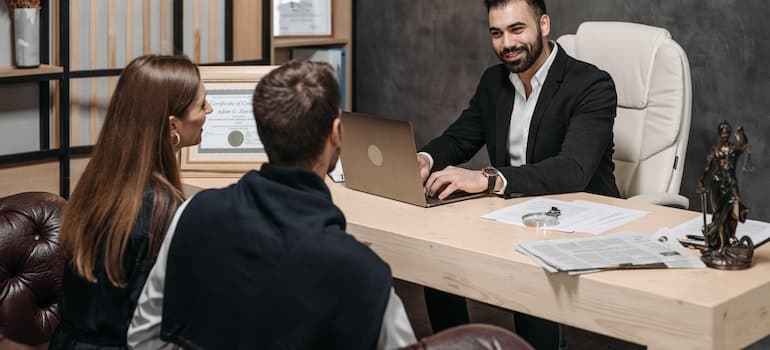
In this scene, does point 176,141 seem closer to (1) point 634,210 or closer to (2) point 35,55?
(1) point 634,210

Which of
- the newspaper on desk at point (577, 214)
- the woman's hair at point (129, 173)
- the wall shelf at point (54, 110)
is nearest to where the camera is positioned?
the woman's hair at point (129, 173)

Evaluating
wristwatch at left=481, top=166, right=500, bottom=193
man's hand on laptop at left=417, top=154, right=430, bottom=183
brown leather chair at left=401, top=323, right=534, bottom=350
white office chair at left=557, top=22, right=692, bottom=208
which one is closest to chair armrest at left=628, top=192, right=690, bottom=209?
white office chair at left=557, top=22, right=692, bottom=208

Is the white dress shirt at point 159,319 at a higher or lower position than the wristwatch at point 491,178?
lower

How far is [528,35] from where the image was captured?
311 centimetres

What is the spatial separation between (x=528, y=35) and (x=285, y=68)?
156 cm

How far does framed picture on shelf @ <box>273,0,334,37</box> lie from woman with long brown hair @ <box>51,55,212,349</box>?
248 centimetres

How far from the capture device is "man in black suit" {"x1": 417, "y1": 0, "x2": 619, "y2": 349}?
2.78 meters

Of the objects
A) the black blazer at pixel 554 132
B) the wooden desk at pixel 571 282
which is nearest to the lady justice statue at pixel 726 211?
the wooden desk at pixel 571 282

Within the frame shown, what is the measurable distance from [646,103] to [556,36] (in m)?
0.88

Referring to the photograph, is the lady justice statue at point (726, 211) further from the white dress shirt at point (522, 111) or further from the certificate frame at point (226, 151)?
the certificate frame at point (226, 151)

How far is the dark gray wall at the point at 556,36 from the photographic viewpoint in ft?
11.3

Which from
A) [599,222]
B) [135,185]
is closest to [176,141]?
[135,185]

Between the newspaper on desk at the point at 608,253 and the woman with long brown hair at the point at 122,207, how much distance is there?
0.76 metres

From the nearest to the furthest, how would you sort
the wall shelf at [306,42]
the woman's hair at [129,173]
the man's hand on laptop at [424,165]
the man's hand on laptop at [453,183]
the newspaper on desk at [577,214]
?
the woman's hair at [129,173], the newspaper on desk at [577,214], the man's hand on laptop at [453,183], the man's hand on laptop at [424,165], the wall shelf at [306,42]
